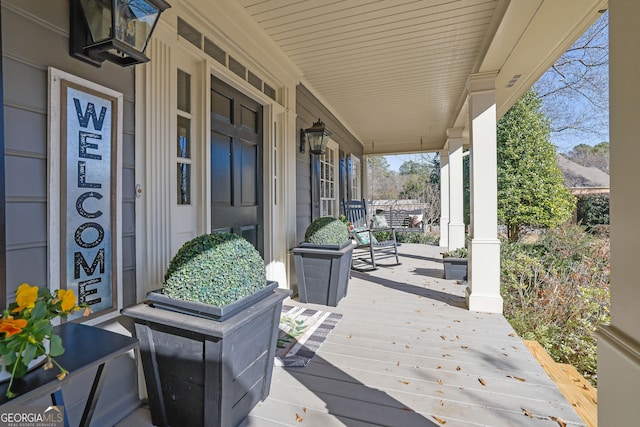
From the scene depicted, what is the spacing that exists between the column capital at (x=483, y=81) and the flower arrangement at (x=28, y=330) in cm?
348

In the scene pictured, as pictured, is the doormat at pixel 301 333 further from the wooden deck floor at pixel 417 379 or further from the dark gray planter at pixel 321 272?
the dark gray planter at pixel 321 272

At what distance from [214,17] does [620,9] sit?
2170 millimetres

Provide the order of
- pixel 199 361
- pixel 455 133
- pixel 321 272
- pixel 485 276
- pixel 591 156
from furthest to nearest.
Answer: pixel 591 156, pixel 455 133, pixel 321 272, pixel 485 276, pixel 199 361

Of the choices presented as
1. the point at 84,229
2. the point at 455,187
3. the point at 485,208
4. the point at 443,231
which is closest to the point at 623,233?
the point at 84,229

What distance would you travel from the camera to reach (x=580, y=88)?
279 inches

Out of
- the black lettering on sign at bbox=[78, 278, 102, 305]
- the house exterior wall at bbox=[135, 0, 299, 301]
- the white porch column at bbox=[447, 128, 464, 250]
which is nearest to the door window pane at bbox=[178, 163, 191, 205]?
the house exterior wall at bbox=[135, 0, 299, 301]

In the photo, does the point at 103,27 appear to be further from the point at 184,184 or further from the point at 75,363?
the point at 75,363

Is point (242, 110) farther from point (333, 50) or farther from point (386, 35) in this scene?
point (386, 35)

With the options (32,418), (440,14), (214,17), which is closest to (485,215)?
(440,14)

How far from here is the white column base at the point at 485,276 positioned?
2939 millimetres

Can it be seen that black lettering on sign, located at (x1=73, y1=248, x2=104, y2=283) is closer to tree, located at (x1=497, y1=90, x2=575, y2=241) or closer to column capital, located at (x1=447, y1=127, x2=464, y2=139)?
column capital, located at (x1=447, y1=127, x2=464, y2=139)

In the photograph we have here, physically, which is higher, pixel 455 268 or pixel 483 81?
pixel 483 81

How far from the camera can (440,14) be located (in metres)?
2.38

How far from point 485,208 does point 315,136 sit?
205 cm
